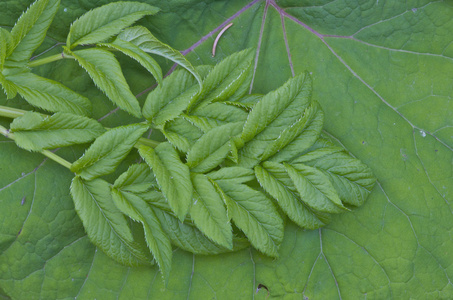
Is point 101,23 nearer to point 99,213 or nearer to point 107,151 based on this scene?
point 107,151

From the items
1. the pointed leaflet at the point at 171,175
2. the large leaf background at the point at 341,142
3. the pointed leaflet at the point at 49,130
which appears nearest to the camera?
the pointed leaflet at the point at 171,175

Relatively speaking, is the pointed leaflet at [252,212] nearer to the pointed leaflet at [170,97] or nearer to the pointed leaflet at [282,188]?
the pointed leaflet at [282,188]

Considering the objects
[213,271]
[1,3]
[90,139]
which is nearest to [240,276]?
[213,271]

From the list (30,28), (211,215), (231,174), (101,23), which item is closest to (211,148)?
(231,174)

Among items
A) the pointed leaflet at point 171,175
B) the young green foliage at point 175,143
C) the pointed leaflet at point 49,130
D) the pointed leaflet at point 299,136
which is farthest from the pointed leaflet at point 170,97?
the pointed leaflet at point 299,136

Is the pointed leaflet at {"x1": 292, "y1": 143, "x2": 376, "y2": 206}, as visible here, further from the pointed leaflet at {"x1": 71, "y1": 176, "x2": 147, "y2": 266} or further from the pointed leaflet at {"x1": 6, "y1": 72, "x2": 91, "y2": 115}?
the pointed leaflet at {"x1": 6, "y1": 72, "x2": 91, "y2": 115}

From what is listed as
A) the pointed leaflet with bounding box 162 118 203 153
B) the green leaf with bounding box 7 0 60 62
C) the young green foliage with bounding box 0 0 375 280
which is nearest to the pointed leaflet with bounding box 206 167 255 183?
the young green foliage with bounding box 0 0 375 280
